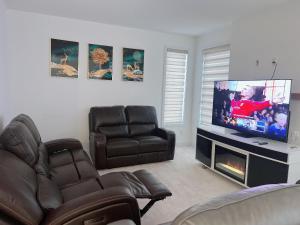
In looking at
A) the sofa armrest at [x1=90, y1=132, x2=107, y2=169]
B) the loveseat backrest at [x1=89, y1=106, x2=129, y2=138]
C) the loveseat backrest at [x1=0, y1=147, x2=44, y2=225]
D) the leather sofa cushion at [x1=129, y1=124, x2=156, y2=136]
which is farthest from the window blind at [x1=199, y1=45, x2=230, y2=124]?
the loveseat backrest at [x1=0, y1=147, x2=44, y2=225]

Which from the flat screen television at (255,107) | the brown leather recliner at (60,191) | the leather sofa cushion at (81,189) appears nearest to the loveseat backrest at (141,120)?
the flat screen television at (255,107)

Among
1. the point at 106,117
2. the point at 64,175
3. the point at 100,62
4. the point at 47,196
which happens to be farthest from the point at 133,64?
the point at 47,196

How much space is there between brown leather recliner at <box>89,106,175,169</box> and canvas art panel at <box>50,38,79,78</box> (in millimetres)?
802

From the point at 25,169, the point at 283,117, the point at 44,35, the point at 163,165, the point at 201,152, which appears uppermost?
the point at 44,35

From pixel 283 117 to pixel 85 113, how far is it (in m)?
3.24

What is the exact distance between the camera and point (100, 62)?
14.0ft

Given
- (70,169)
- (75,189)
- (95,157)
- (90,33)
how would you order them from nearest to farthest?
(75,189), (70,169), (95,157), (90,33)

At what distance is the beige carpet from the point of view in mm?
2445

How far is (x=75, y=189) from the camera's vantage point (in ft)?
6.42

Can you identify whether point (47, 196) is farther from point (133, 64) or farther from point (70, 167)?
point (133, 64)

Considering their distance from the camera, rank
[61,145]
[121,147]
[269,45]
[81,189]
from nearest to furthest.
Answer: [81,189] < [61,145] < [269,45] < [121,147]

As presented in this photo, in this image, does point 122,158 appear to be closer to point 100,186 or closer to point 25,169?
point 100,186

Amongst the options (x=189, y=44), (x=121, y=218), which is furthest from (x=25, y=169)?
(x=189, y=44)

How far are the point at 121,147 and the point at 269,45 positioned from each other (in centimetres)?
272
